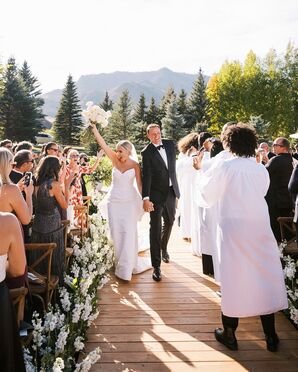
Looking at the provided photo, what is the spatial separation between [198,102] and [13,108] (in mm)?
22920

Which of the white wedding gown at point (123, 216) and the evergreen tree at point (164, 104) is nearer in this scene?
the white wedding gown at point (123, 216)

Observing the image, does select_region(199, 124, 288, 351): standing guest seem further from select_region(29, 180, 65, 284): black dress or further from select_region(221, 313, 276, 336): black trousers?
select_region(29, 180, 65, 284): black dress

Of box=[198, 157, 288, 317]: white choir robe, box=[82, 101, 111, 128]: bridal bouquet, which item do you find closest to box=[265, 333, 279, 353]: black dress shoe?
box=[198, 157, 288, 317]: white choir robe

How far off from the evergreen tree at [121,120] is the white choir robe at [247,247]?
5468cm

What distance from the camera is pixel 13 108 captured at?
43156 mm

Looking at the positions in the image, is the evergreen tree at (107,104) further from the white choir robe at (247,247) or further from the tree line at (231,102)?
the white choir robe at (247,247)

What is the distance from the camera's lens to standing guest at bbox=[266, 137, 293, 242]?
Result: 6148 mm

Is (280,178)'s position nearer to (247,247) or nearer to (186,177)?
(186,177)

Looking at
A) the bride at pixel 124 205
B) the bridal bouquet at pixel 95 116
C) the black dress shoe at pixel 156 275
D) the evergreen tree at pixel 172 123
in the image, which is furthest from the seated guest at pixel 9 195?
the evergreen tree at pixel 172 123

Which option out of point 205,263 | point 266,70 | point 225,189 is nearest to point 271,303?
point 225,189

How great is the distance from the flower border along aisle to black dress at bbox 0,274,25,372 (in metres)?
0.21

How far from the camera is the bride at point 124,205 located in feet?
19.0

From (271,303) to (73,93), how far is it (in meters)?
54.9

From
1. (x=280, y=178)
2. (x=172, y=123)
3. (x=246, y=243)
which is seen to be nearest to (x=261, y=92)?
(x=172, y=123)
